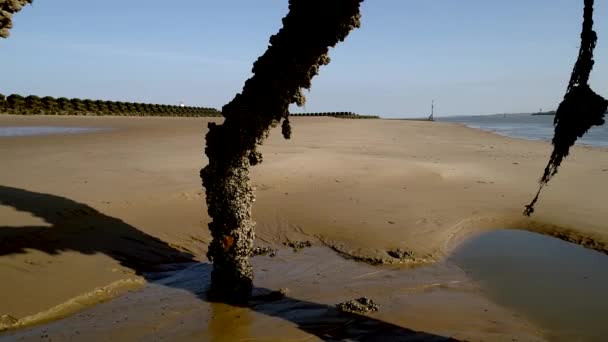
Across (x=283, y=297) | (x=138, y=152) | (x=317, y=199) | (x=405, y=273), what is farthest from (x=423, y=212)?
(x=138, y=152)

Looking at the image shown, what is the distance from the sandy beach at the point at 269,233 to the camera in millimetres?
4719

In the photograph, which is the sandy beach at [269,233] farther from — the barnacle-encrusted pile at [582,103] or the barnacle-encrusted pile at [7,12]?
the barnacle-encrusted pile at [7,12]

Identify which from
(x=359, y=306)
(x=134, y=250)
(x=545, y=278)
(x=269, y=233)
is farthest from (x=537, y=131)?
(x=134, y=250)

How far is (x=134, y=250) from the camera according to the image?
254 inches

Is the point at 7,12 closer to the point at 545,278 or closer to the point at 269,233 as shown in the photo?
the point at 269,233

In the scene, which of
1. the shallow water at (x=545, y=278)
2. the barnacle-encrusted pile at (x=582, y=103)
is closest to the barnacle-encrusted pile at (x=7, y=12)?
the barnacle-encrusted pile at (x=582, y=103)

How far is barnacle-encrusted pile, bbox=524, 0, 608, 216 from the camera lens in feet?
11.0

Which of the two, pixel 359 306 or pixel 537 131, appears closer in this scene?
pixel 359 306

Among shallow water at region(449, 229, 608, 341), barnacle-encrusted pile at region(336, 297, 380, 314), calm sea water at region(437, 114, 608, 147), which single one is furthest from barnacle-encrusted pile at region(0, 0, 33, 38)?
calm sea water at region(437, 114, 608, 147)

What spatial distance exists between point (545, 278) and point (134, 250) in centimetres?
584

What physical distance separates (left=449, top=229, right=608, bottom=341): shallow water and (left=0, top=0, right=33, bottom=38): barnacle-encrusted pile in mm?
5841

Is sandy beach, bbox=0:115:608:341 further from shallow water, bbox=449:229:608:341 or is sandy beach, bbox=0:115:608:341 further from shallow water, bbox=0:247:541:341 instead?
shallow water, bbox=449:229:608:341

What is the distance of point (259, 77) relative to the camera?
4.85m

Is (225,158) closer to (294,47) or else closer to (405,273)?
(294,47)
